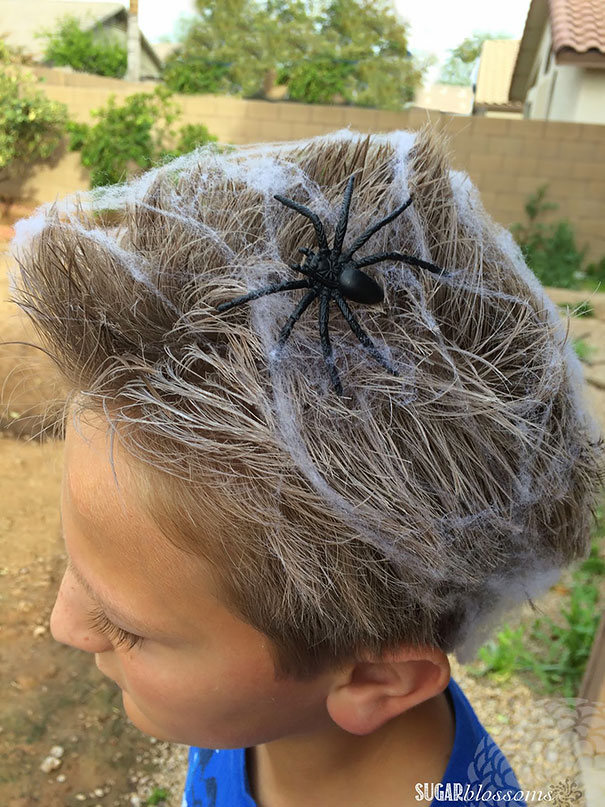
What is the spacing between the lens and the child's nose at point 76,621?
87 centimetres

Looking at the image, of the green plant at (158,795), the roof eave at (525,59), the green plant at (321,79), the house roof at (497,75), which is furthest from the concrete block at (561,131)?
the green plant at (158,795)

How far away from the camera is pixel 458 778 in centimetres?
91

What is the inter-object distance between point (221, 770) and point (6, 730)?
1.58 metres

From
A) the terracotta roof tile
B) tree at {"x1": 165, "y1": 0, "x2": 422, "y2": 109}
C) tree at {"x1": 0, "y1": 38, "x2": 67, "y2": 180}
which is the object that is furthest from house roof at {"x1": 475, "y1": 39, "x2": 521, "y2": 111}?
tree at {"x1": 0, "y1": 38, "x2": 67, "y2": 180}

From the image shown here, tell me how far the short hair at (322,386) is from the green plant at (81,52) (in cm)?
1131

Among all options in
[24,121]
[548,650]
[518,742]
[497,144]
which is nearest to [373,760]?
[518,742]

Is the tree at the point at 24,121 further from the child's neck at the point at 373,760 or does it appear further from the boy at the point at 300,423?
the child's neck at the point at 373,760

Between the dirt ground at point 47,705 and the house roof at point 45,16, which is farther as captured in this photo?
the house roof at point 45,16

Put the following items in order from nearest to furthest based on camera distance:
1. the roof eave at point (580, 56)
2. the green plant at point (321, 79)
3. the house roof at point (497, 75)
→ the roof eave at point (580, 56), the green plant at point (321, 79), the house roof at point (497, 75)

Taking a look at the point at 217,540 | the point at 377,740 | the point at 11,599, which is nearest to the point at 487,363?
the point at 217,540

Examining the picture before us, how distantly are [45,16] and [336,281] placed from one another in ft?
50.5

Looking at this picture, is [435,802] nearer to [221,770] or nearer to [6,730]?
[221,770]

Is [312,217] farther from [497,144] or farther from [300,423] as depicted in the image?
[497,144]

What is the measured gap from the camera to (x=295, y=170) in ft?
2.42
